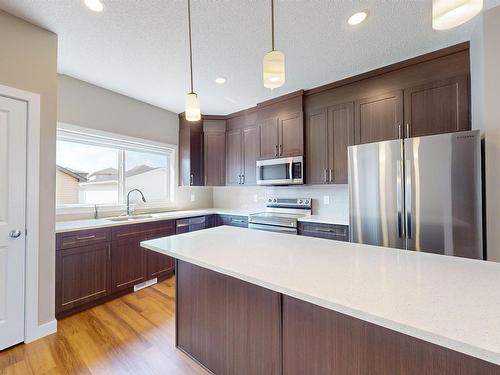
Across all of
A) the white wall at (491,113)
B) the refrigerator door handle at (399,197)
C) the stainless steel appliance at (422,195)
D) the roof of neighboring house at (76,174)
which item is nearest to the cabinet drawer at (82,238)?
the roof of neighboring house at (76,174)

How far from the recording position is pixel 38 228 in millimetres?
1982

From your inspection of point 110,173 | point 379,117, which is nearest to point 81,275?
point 110,173

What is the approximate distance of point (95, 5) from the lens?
66.1 inches

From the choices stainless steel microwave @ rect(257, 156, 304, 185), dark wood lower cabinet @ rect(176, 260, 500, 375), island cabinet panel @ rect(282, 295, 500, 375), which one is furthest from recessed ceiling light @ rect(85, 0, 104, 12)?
stainless steel microwave @ rect(257, 156, 304, 185)

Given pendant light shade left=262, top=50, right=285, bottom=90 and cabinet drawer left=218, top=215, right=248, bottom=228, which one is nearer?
pendant light shade left=262, top=50, right=285, bottom=90

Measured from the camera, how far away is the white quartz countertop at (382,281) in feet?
2.19

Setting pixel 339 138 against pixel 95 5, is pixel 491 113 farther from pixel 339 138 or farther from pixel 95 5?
pixel 95 5

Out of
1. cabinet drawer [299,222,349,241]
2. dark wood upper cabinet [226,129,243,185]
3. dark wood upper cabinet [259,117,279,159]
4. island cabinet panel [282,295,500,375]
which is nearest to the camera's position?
island cabinet panel [282,295,500,375]

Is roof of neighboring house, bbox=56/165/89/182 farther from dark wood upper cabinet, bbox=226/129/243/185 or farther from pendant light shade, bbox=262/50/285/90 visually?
pendant light shade, bbox=262/50/285/90

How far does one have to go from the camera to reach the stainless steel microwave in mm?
3205

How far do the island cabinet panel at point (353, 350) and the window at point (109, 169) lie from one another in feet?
9.89

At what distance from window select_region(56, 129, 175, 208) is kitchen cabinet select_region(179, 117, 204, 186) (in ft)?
0.61

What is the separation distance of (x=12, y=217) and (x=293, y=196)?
125 inches

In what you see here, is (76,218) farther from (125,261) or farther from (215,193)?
(215,193)
